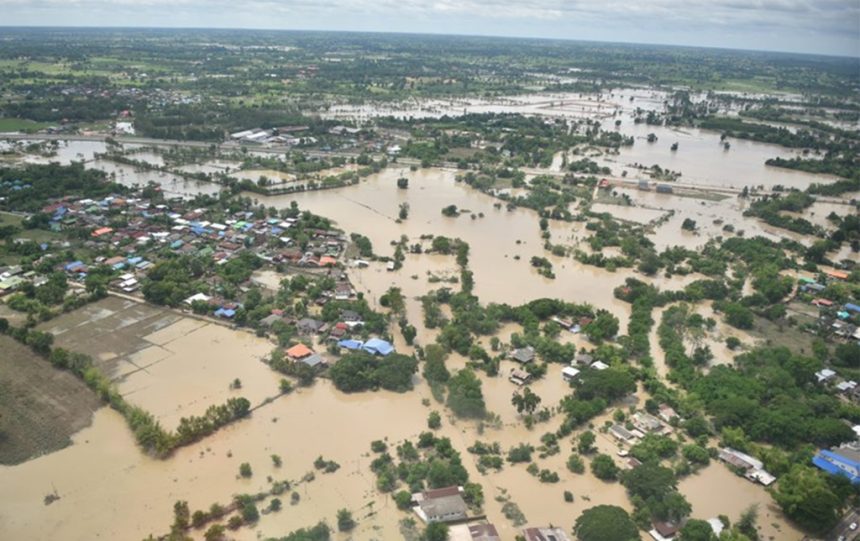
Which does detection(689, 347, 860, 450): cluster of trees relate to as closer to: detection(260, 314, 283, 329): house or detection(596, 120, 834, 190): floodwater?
detection(260, 314, 283, 329): house

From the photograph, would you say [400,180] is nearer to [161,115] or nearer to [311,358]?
[311,358]

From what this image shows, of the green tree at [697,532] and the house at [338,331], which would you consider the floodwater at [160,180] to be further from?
the green tree at [697,532]

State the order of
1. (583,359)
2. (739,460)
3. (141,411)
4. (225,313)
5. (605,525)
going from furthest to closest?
(225,313)
(583,359)
(141,411)
(739,460)
(605,525)

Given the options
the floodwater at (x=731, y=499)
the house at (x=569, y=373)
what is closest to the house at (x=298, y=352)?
the house at (x=569, y=373)

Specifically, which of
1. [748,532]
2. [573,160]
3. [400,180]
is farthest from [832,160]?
[748,532]

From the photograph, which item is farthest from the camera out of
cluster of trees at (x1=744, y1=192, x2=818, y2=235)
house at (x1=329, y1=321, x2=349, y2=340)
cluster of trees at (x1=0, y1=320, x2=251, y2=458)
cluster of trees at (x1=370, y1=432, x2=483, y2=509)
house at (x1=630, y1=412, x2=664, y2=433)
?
cluster of trees at (x1=744, y1=192, x2=818, y2=235)

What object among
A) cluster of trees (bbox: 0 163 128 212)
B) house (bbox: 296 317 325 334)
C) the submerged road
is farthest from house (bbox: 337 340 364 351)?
the submerged road

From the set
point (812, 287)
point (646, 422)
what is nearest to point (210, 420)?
point (646, 422)

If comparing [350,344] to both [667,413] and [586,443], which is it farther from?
[667,413]
